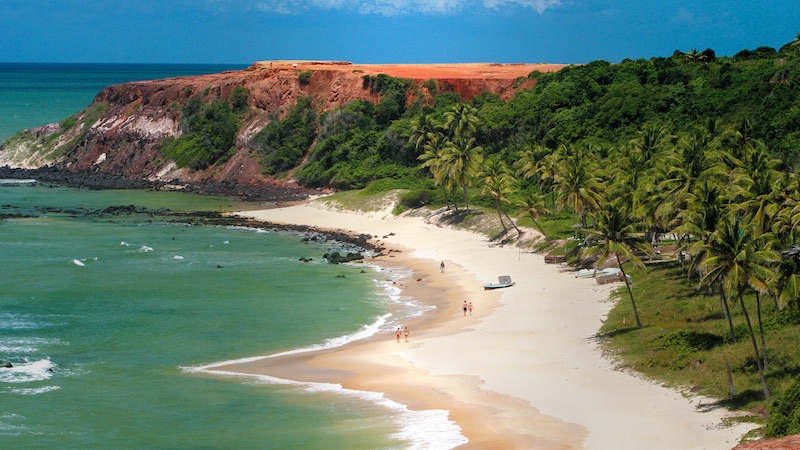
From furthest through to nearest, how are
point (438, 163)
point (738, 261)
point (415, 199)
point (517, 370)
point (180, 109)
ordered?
point (180, 109), point (415, 199), point (438, 163), point (517, 370), point (738, 261)

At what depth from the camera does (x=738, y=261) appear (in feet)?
117

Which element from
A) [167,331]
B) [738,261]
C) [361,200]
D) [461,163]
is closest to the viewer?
[738,261]

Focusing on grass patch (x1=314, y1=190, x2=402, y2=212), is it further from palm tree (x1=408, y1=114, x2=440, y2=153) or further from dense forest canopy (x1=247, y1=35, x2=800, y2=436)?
palm tree (x1=408, y1=114, x2=440, y2=153)

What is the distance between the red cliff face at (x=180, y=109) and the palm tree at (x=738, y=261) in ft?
261

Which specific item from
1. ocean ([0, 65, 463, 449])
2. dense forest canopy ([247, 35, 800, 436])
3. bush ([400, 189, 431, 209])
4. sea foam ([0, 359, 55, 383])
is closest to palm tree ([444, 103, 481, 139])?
dense forest canopy ([247, 35, 800, 436])

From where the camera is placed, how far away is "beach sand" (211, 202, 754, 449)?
35.2 m

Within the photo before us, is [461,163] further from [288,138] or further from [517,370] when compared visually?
[288,138]

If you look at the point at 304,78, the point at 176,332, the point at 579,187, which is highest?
the point at 304,78

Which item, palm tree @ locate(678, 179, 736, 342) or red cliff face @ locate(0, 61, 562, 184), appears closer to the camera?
palm tree @ locate(678, 179, 736, 342)

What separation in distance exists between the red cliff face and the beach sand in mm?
53308

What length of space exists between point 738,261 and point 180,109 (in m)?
109

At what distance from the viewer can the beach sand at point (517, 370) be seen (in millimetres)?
35219

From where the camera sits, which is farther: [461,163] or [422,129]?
[422,129]

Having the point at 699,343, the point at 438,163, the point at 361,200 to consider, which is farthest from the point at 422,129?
the point at 699,343
